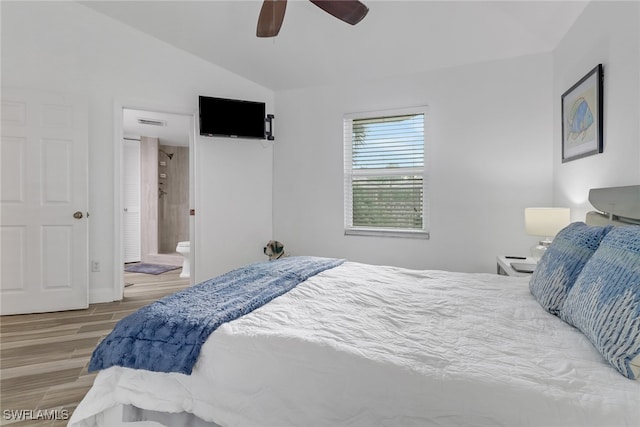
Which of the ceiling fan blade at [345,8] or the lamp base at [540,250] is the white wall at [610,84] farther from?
the ceiling fan blade at [345,8]

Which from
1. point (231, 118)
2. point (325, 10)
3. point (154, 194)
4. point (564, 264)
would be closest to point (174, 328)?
point (564, 264)

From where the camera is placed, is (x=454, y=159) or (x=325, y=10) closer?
(x=325, y=10)

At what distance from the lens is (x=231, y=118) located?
3.81 m

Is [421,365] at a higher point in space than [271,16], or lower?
lower

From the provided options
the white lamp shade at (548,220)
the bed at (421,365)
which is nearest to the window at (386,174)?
the white lamp shade at (548,220)

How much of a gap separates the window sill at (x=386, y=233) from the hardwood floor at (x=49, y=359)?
232cm

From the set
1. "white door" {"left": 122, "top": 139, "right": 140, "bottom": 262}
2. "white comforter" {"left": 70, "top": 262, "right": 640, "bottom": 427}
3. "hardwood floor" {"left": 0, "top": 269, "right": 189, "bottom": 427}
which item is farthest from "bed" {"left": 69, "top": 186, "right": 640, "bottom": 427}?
"white door" {"left": 122, "top": 139, "right": 140, "bottom": 262}

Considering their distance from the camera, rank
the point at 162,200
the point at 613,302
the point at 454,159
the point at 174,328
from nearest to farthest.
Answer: the point at 613,302
the point at 174,328
the point at 454,159
the point at 162,200

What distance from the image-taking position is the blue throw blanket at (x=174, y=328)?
1.14 metres

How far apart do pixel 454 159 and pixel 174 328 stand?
3.03m

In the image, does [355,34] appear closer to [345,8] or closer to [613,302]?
[345,8]

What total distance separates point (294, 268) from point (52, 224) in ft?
8.61

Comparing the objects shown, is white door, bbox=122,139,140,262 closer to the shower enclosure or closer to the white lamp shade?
the shower enclosure

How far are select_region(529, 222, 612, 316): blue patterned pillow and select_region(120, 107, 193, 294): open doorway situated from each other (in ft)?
16.6
